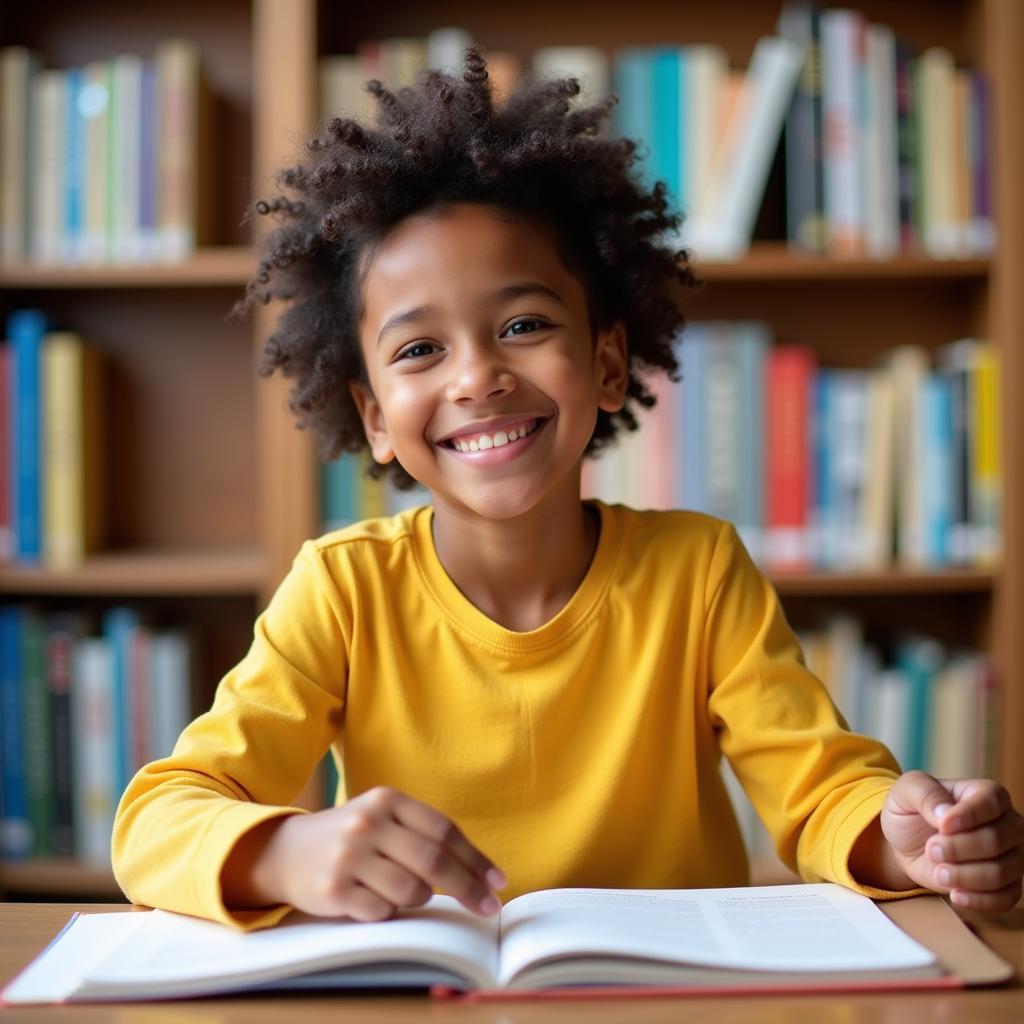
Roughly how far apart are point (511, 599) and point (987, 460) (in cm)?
112

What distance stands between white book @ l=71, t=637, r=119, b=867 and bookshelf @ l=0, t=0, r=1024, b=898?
8 cm

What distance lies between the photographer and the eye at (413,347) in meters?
1.06

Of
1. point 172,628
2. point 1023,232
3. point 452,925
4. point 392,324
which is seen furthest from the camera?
point 172,628

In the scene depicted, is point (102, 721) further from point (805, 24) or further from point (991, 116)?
point (991, 116)

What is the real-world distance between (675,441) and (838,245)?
40 centimetres

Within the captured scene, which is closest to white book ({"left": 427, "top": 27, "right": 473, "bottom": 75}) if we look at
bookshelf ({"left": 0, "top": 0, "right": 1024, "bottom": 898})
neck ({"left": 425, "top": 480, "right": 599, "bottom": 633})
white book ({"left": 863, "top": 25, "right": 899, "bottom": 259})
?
bookshelf ({"left": 0, "top": 0, "right": 1024, "bottom": 898})

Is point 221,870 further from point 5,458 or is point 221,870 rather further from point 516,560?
point 5,458

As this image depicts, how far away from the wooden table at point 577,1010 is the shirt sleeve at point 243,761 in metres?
0.10

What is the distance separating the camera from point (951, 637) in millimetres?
2281

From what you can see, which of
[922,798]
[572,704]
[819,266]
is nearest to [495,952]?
[922,798]

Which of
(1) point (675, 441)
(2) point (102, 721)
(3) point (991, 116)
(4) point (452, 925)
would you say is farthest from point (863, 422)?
(4) point (452, 925)

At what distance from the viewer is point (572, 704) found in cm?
109

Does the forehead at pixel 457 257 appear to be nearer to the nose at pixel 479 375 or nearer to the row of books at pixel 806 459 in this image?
the nose at pixel 479 375

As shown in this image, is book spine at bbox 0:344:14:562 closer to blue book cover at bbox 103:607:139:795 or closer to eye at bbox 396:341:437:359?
blue book cover at bbox 103:607:139:795
